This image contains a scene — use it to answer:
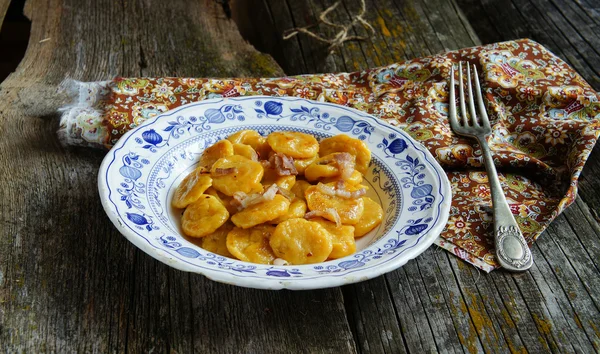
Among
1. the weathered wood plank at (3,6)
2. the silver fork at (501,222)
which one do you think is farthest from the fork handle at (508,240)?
the weathered wood plank at (3,6)

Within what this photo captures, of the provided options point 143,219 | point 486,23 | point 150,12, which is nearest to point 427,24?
point 486,23

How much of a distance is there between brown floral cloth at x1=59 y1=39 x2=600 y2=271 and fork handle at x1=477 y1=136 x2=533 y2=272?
0.12 ft

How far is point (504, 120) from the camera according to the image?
229 cm

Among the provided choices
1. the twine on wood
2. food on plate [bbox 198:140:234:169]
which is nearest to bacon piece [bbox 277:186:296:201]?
food on plate [bbox 198:140:234:169]

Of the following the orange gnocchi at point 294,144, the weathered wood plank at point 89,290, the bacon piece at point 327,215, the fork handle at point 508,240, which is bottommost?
the fork handle at point 508,240

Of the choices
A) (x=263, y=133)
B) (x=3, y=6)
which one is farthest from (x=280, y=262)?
(x=3, y=6)

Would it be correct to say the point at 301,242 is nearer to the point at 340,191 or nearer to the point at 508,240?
the point at 340,191

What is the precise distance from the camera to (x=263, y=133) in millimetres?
1952

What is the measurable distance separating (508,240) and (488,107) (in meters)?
0.81

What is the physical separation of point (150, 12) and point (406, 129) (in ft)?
5.42

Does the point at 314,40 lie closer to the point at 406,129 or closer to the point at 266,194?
the point at 406,129

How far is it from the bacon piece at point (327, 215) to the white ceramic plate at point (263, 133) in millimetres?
112

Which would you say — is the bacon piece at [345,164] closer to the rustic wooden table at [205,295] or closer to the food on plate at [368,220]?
the food on plate at [368,220]

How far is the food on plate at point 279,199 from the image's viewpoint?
1.48 meters
